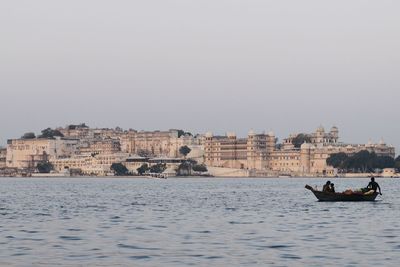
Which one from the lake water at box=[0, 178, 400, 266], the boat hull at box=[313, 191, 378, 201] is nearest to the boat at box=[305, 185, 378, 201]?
the boat hull at box=[313, 191, 378, 201]

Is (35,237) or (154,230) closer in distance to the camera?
(35,237)

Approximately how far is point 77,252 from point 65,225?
1075 cm

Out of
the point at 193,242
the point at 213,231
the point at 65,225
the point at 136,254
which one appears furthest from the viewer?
the point at 65,225

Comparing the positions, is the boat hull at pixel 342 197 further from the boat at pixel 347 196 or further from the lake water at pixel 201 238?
the lake water at pixel 201 238

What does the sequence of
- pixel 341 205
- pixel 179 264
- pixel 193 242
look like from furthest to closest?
pixel 341 205 → pixel 193 242 → pixel 179 264

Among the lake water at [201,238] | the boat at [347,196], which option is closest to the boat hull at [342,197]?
the boat at [347,196]

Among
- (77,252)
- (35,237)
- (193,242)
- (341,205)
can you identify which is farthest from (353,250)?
(341,205)

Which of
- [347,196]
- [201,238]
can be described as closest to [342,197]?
[347,196]

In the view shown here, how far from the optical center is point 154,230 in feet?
120

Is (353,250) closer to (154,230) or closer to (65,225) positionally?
(154,230)

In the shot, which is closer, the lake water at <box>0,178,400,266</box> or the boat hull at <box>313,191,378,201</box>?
the lake water at <box>0,178,400,266</box>

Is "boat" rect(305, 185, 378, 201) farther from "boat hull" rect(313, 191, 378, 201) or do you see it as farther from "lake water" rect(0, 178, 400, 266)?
"lake water" rect(0, 178, 400, 266)

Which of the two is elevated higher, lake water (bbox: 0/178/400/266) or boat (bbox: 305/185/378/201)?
boat (bbox: 305/185/378/201)

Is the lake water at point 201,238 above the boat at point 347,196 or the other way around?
the other way around
